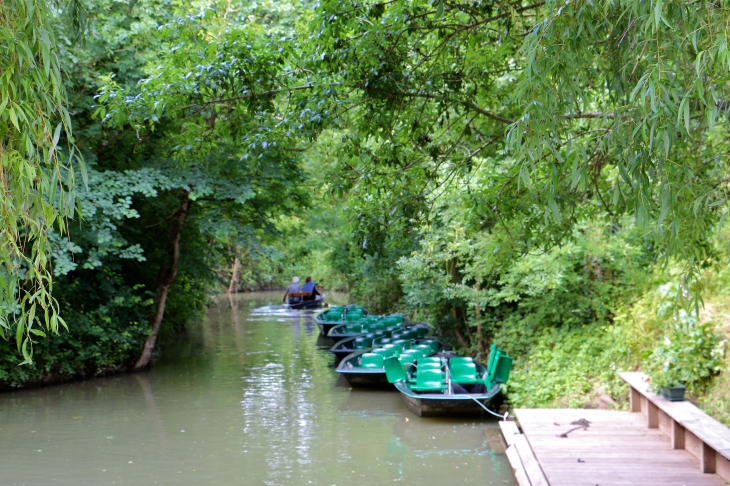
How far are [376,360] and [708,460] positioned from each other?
8066 millimetres

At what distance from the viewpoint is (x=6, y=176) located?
10.3ft

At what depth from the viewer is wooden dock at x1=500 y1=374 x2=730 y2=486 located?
6.52m

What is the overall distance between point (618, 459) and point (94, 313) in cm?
1083

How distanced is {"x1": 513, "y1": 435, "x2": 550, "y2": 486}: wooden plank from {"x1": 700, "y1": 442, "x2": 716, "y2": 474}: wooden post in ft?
4.57

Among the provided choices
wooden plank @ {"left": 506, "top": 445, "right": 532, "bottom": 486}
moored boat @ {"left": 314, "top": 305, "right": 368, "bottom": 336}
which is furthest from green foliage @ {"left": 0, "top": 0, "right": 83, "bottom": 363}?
moored boat @ {"left": 314, "top": 305, "right": 368, "bottom": 336}

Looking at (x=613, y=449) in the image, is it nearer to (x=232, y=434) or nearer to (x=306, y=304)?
(x=232, y=434)

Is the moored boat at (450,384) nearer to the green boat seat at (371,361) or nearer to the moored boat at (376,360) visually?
the moored boat at (376,360)

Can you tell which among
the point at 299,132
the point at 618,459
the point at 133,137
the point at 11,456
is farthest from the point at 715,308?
the point at 133,137

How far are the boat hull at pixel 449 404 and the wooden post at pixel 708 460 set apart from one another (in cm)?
457

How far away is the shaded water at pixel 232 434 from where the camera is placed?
8.82m

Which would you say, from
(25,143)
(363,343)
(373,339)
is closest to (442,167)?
(373,339)

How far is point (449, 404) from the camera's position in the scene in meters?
11.1

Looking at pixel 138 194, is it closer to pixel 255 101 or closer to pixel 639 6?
pixel 255 101

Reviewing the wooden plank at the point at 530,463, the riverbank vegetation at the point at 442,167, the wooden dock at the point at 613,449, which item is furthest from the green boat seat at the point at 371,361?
the wooden plank at the point at 530,463
